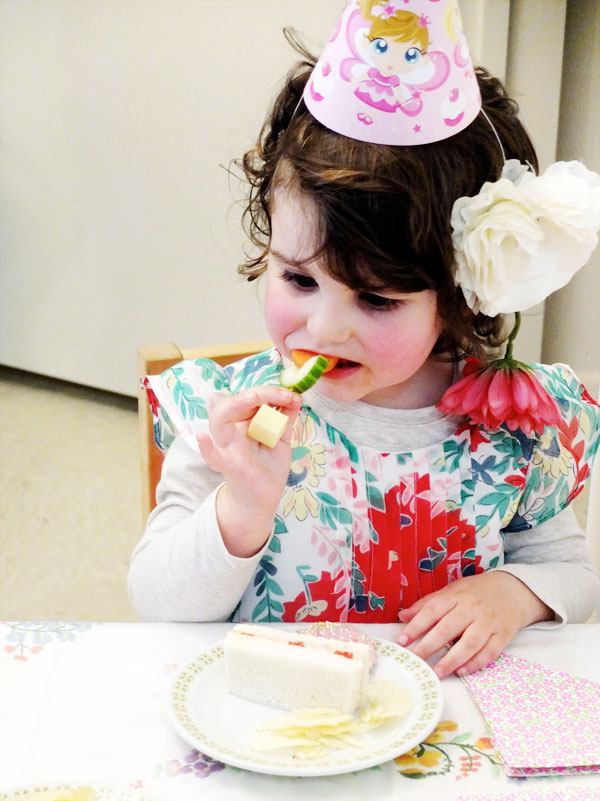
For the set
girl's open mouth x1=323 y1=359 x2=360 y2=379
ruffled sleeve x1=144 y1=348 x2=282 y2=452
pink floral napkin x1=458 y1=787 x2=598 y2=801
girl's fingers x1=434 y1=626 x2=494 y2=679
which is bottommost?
girl's fingers x1=434 y1=626 x2=494 y2=679

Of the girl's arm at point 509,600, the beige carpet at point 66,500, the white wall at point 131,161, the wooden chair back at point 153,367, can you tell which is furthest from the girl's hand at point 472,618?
the white wall at point 131,161

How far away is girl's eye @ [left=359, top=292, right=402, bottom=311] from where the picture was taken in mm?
795

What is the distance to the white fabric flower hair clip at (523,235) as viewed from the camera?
0.76 metres

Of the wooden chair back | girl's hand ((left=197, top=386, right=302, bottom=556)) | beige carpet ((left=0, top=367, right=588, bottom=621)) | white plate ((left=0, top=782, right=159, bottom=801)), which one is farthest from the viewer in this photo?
beige carpet ((left=0, top=367, right=588, bottom=621))

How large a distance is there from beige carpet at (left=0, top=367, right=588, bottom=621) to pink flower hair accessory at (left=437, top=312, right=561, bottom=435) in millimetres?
1170

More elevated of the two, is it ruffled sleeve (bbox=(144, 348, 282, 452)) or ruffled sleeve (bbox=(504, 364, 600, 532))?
ruffled sleeve (bbox=(144, 348, 282, 452))

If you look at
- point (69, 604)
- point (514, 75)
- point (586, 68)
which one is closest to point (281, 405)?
point (69, 604)

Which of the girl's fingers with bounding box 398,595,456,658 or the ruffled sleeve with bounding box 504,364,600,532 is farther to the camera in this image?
the ruffled sleeve with bounding box 504,364,600,532

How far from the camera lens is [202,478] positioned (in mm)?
904

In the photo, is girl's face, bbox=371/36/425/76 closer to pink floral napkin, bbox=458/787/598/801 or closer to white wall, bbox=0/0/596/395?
pink floral napkin, bbox=458/787/598/801

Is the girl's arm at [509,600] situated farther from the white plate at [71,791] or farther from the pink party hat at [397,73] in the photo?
the pink party hat at [397,73]

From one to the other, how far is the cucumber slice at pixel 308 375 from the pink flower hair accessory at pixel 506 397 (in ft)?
0.54

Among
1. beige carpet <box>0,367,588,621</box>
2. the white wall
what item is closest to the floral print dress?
beige carpet <box>0,367,588,621</box>

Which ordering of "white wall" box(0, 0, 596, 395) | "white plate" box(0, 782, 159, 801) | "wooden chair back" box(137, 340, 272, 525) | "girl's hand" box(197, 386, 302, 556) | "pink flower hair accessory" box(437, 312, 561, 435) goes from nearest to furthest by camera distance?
"white plate" box(0, 782, 159, 801)
"girl's hand" box(197, 386, 302, 556)
"pink flower hair accessory" box(437, 312, 561, 435)
"wooden chair back" box(137, 340, 272, 525)
"white wall" box(0, 0, 596, 395)
